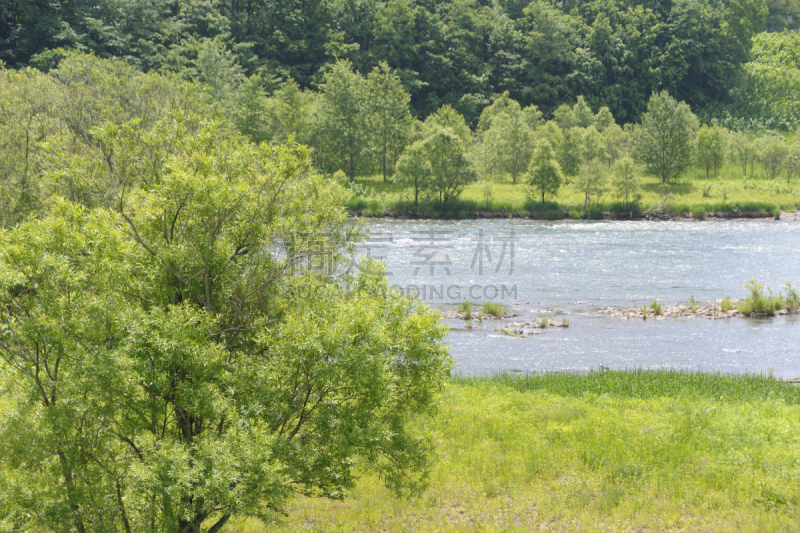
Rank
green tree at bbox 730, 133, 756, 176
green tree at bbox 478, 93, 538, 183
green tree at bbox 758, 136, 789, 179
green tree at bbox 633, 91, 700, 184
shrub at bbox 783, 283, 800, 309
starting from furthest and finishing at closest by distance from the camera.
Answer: green tree at bbox 730, 133, 756, 176
green tree at bbox 758, 136, 789, 179
green tree at bbox 478, 93, 538, 183
green tree at bbox 633, 91, 700, 184
shrub at bbox 783, 283, 800, 309

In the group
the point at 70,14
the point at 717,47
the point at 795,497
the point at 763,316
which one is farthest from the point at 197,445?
the point at 717,47

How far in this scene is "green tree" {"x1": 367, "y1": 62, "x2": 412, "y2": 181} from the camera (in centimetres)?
9125

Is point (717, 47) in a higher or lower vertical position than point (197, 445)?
higher

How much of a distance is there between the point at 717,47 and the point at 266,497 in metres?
168

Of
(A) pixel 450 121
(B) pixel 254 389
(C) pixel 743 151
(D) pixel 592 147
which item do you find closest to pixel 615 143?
(D) pixel 592 147

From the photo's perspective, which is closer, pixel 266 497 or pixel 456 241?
pixel 266 497

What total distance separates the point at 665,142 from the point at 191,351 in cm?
9151

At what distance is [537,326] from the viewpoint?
32.5m

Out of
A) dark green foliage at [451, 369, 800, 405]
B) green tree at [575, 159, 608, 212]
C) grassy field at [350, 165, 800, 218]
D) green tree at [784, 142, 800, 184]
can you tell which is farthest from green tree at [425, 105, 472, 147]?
dark green foliage at [451, 369, 800, 405]

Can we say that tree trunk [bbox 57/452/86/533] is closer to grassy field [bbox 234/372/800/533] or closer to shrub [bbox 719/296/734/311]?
grassy field [bbox 234/372/800/533]

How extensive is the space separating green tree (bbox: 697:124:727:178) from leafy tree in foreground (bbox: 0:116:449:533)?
3661 inches

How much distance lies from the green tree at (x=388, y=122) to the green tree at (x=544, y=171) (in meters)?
23.6

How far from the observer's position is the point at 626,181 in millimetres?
74062

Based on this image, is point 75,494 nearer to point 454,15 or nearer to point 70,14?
point 70,14
